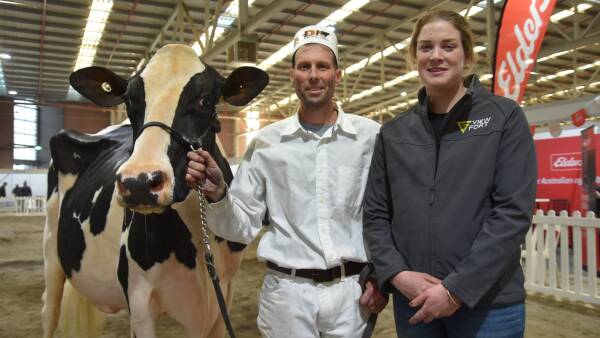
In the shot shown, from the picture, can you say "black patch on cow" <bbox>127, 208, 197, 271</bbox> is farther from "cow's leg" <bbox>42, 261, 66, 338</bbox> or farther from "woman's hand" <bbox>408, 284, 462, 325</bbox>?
"cow's leg" <bbox>42, 261, 66, 338</bbox>

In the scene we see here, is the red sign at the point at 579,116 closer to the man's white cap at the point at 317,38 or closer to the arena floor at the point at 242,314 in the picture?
the arena floor at the point at 242,314

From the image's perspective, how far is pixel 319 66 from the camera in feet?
6.21

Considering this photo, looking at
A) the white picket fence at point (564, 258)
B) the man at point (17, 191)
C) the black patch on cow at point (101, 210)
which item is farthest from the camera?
the man at point (17, 191)

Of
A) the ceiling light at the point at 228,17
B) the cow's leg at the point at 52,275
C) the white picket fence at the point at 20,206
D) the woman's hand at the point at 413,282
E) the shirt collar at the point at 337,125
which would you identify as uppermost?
the ceiling light at the point at 228,17

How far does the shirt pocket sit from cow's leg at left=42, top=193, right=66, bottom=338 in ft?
8.50

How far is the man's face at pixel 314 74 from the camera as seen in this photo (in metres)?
1.87

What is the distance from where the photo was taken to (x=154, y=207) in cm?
161

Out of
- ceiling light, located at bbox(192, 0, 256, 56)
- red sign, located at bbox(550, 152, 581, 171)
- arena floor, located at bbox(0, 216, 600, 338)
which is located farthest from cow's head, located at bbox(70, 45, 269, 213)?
red sign, located at bbox(550, 152, 581, 171)

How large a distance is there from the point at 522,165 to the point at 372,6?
1081 cm

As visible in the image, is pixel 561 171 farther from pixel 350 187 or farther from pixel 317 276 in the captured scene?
pixel 317 276

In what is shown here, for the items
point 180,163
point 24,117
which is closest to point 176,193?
point 180,163

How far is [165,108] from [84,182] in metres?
1.88

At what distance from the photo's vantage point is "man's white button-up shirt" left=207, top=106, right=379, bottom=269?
1.82m

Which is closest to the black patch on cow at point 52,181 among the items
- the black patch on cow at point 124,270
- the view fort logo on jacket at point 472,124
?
the black patch on cow at point 124,270
